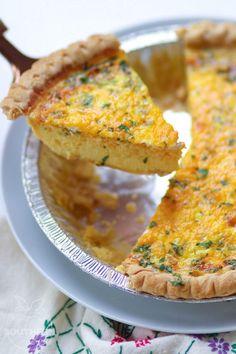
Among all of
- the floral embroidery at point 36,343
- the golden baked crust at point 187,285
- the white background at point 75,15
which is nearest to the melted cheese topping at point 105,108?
the golden baked crust at point 187,285

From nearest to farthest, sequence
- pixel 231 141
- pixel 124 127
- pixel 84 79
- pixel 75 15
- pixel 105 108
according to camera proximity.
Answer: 1. pixel 124 127
2. pixel 105 108
3. pixel 231 141
4. pixel 84 79
5. pixel 75 15

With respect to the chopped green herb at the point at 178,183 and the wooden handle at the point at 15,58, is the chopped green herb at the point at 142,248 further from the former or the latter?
the wooden handle at the point at 15,58

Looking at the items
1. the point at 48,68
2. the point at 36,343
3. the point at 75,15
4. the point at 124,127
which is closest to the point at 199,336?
the point at 36,343

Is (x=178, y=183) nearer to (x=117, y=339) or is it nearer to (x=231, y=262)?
(x=231, y=262)

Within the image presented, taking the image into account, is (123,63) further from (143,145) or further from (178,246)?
(178,246)

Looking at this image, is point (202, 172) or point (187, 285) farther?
point (202, 172)
